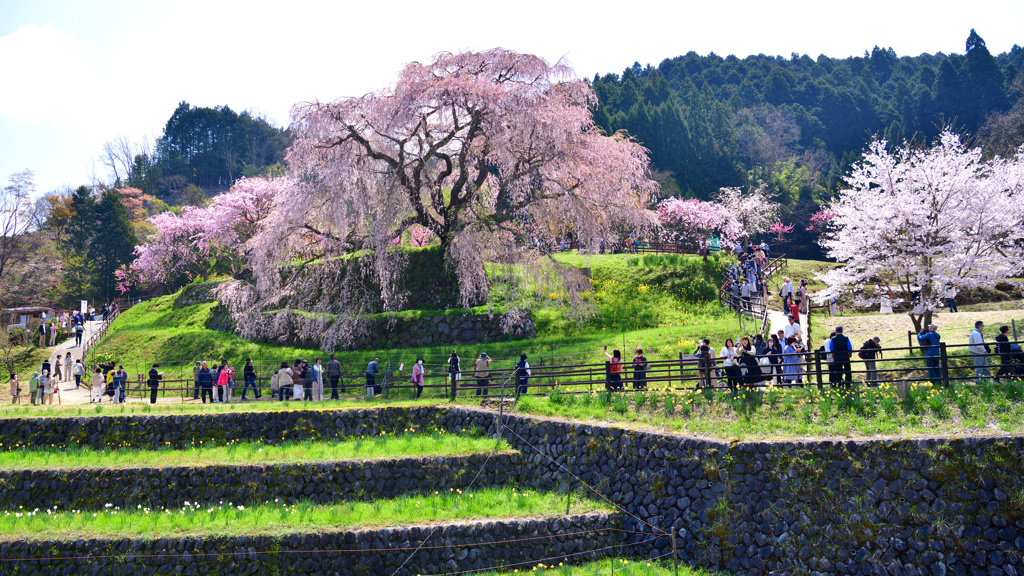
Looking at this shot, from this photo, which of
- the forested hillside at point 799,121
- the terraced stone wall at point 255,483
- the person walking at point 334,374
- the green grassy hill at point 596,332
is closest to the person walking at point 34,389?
the green grassy hill at point 596,332

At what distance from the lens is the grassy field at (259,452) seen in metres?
14.8

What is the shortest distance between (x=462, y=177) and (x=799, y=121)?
187 ft

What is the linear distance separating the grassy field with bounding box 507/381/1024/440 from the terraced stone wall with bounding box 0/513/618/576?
334 centimetres

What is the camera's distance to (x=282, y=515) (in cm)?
1262

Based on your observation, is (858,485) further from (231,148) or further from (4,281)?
(231,148)

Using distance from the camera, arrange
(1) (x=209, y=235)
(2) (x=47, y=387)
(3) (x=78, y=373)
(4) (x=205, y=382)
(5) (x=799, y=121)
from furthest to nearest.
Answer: (5) (x=799, y=121), (1) (x=209, y=235), (3) (x=78, y=373), (2) (x=47, y=387), (4) (x=205, y=382)

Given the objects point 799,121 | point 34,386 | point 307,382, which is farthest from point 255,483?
point 799,121

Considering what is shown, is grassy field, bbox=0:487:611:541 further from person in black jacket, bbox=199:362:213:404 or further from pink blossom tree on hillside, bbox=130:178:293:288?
pink blossom tree on hillside, bbox=130:178:293:288

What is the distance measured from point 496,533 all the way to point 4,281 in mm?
48356

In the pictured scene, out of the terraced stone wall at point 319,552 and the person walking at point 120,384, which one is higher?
the person walking at point 120,384

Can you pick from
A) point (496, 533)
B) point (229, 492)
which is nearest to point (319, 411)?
point (229, 492)

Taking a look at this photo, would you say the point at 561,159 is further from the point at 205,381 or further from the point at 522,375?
the point at 205,381

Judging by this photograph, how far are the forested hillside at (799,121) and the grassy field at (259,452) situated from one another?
124ft

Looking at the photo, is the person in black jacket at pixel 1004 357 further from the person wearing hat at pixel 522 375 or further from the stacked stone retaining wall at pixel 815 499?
the person wearing hat at pixel 522 375
